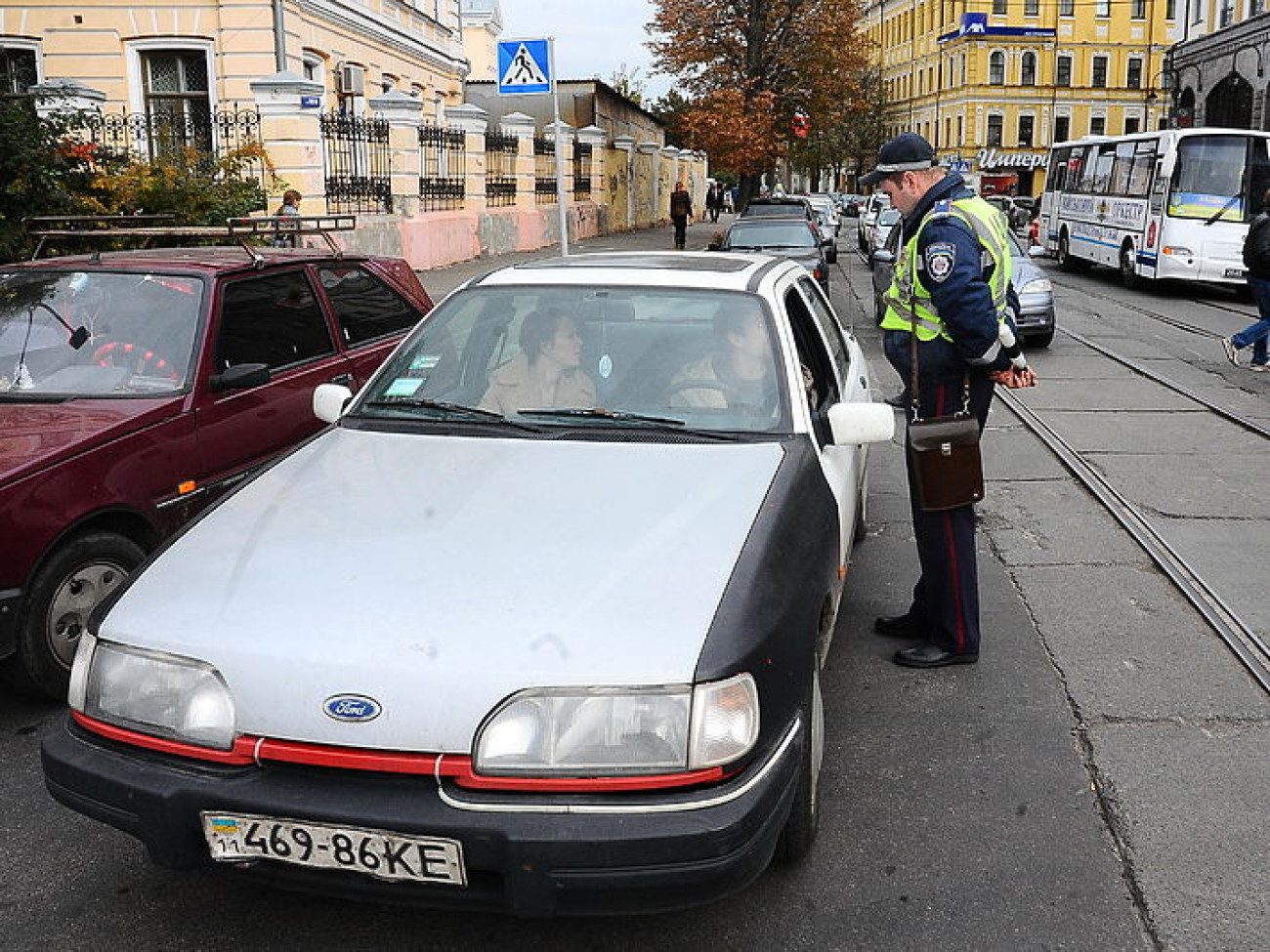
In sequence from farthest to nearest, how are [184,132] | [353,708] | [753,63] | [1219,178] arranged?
1. [753,63]
2. [1219,178]
3. [184,132]
4. [353,708]

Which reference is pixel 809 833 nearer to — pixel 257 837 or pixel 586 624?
pixel 586 624

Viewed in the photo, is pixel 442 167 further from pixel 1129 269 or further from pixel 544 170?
pixel 1129 269

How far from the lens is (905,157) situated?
4.75 m

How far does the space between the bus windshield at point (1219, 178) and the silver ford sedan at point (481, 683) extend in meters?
19.5

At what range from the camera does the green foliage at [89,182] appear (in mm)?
10352

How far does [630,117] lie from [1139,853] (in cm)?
4946

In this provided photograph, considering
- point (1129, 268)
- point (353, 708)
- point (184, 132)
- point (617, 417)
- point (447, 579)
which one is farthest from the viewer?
point (1129, 268)

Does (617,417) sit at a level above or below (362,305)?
below

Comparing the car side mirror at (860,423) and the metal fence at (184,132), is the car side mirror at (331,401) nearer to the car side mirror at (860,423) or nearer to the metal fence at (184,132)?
the car side mirror at (860,423)

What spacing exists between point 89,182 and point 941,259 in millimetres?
9460

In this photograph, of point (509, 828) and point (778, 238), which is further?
point (778, 238)

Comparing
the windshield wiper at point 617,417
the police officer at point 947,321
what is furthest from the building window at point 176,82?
the windshield wiper at point 617,417

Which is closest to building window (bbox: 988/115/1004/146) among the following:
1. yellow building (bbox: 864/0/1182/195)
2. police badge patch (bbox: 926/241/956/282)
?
yellow building (bbox: 864/0/1182/195)

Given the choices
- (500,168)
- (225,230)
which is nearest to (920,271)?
(225,230)
